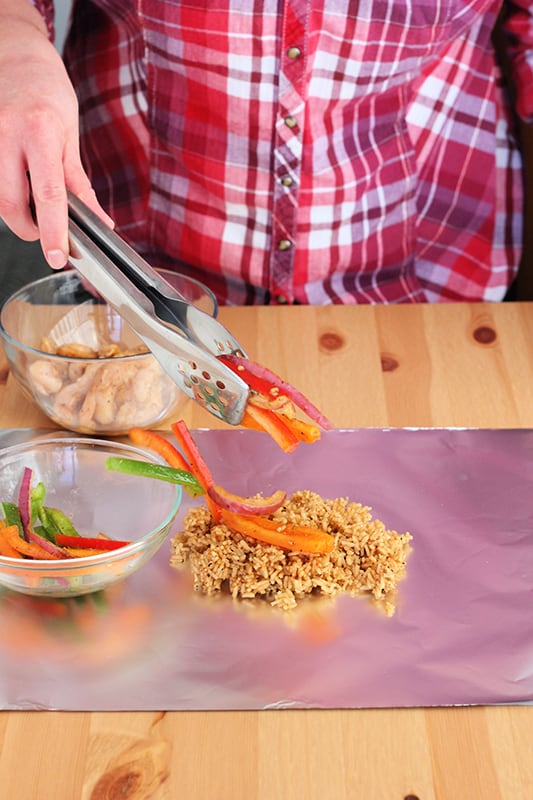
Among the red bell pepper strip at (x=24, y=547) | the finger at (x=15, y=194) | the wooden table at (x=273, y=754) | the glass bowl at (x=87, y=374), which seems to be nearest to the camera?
the wooden table at (x=273, y=754)

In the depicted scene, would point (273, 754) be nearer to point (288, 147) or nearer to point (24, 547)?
point (24, 547)

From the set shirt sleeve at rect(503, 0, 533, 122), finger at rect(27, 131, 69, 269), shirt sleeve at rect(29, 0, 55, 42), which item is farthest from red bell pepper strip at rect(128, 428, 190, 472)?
shirt sleeve at rect(503, 0, 533, 122)

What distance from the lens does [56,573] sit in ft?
2.97

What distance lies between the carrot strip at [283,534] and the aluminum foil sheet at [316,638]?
2.1 inches

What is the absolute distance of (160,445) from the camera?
1.11 m

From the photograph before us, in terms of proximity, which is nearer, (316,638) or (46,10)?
(316,638)

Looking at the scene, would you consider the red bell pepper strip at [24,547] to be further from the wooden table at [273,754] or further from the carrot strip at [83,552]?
the wooden table at [273,754]

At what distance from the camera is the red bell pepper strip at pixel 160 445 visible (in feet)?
3.55

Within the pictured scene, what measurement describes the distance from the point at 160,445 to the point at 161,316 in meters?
0.18

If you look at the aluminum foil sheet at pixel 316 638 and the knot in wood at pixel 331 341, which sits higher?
the aluminum foil sheet at pixel 316 638

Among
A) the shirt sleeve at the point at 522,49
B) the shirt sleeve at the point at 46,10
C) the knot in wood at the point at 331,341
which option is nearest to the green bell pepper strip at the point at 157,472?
the knot in wood at the point at 331,341

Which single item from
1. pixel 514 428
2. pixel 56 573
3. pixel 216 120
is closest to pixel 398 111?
pixel 216 120

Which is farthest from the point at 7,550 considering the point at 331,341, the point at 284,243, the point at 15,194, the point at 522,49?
the point at 522,49

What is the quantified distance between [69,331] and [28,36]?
35cm
